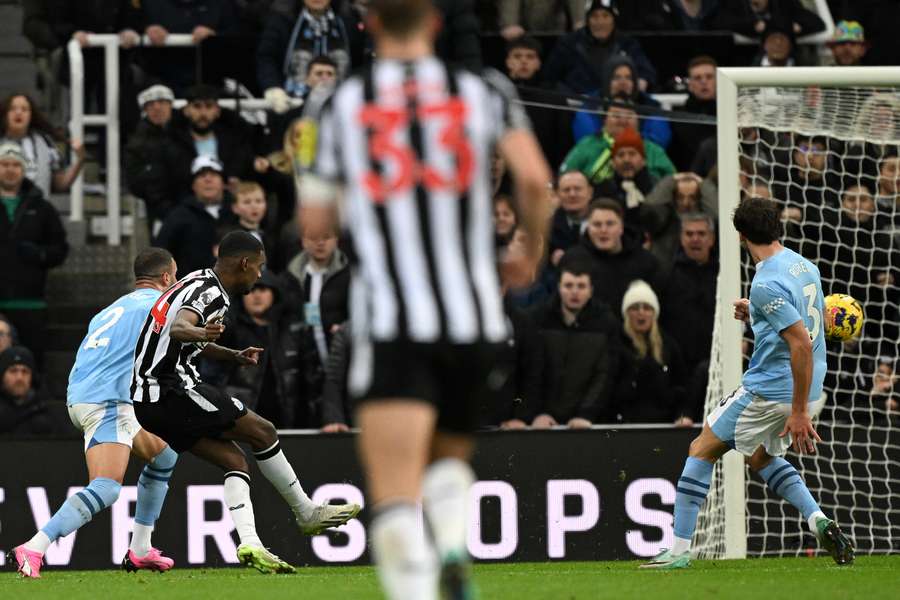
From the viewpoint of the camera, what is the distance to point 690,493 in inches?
372

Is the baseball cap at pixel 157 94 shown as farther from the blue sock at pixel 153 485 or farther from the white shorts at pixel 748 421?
the white shorts at pixel 748 421

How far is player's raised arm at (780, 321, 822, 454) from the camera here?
8711mm

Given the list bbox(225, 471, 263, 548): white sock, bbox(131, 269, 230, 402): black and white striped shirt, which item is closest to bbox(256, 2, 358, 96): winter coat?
bbox(131, 269, 230, 402): black and white striped shirt

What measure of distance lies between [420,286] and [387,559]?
774 mm

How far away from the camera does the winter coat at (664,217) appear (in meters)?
13.3

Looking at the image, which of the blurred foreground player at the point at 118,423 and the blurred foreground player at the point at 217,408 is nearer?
the blurred foreground player at the point at 217,408

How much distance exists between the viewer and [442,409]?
4.95 meters

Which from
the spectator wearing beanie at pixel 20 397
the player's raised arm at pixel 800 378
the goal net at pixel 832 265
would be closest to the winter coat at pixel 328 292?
the spectator wearing beanie at pixel 20 397

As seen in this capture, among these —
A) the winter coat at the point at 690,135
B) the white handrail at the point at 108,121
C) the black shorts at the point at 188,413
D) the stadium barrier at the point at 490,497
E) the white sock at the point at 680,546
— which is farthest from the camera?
the white handrail at the point at 108,121

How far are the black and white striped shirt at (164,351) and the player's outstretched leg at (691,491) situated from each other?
2.71 metres

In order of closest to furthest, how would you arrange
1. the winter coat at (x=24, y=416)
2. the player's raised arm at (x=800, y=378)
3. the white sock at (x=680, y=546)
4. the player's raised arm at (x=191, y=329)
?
the player's raised arm at (x=800, y=378)
the player's raised arm at (x=191, y=329)
the white sock at (x=680, y=546)
the winter coat at (x=24, y=416)

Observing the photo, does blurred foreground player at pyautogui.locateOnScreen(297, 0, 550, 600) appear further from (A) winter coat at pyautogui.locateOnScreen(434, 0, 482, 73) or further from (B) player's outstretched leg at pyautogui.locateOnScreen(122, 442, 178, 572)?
(A) winter coat at pyautogui.locateOnScreen(434, 0, 482, 73)

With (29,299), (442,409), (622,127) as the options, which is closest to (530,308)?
(622,127)

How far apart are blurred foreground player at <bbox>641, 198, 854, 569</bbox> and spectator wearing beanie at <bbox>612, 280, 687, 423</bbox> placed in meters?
2.53
